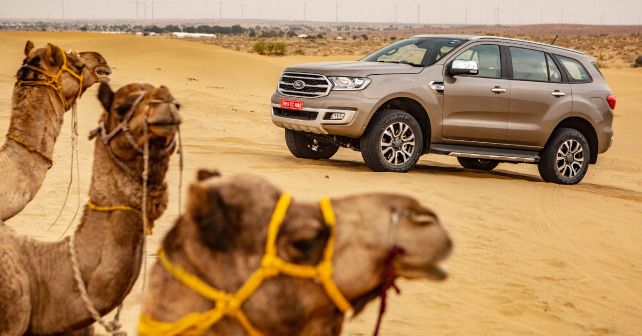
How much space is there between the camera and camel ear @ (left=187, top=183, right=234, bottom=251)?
263cm

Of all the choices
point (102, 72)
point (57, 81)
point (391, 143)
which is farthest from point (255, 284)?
point (391, 143)

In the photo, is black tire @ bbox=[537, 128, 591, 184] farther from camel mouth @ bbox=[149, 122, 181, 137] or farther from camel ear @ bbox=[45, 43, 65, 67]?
camel mouth @ bbox=[149, 122, 181, 137]

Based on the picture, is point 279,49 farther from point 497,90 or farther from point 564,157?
point 497,90

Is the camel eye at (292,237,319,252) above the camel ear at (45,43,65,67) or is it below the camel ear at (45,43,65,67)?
below

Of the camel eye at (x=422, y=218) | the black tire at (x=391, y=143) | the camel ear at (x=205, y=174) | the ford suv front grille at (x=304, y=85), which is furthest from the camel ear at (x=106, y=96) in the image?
Answer: the ford suv front grille at (x=304, y=85)

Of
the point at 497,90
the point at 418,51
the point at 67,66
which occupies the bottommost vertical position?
the point at 497,90

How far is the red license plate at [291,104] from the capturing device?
1477 centimetres

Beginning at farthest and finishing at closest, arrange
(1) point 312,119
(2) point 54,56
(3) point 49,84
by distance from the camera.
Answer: (1) point 312,119
(2) point 54,56
(3) point 49,84

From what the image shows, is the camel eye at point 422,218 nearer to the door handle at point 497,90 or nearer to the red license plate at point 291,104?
the red license plate at point 291,104

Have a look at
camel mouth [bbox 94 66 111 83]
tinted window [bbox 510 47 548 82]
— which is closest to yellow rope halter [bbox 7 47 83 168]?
camel mouth [bbox 94 66 111 83]

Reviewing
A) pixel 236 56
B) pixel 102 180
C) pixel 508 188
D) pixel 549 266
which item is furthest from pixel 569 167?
pixel 236 56

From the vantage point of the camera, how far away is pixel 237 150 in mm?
17344

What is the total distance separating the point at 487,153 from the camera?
49.5ft

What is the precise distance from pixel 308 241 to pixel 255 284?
0.57ft
